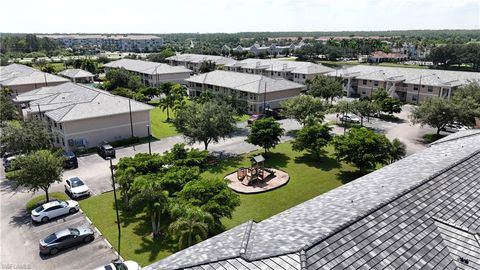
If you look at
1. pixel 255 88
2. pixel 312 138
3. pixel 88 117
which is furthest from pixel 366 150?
pixel 88 117

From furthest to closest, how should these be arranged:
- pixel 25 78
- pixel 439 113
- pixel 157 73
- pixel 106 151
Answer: pixel 157 73, pixel 25 78, pixel 439 113, pixel 106 151

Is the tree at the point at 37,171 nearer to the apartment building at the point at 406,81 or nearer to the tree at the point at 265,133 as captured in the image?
the tree at the point at 265,133

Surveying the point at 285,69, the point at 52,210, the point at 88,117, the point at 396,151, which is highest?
the point at 285,69

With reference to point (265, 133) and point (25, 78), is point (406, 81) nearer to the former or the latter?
point (265, 133)

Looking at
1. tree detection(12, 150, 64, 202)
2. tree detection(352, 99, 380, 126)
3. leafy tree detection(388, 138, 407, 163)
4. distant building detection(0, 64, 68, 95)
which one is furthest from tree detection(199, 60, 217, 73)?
tree detection(12, 150, 64, 202)

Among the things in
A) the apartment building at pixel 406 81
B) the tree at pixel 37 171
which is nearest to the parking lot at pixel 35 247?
the tree at pixel 37 171

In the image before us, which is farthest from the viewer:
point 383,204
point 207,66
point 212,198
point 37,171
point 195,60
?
point 195,60

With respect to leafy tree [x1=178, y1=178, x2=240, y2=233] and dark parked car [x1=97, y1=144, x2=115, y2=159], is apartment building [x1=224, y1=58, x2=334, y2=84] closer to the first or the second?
dark parked car [x1=97, y1=144, x2=115, y2=159]

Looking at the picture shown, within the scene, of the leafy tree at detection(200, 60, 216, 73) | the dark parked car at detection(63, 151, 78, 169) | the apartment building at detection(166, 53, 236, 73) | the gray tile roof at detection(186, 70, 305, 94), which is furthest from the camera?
the apartment building at detection(166, 53, 236, 73)

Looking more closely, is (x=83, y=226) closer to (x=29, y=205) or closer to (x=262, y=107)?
(x=29, y=205)
